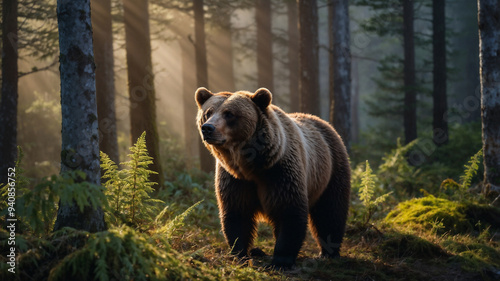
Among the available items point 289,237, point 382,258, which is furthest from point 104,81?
point 382,258

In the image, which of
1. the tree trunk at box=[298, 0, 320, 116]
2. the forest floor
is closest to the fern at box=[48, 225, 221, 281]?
the forest floor

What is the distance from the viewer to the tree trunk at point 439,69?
15953 millimetres

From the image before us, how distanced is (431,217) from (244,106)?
4.14m

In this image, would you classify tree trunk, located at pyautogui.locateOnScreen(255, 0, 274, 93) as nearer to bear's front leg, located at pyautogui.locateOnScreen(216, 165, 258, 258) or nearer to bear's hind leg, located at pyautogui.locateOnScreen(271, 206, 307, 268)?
bear's front leg, located at pyautogui.locateOnScreen(216, 165, 258, 258)

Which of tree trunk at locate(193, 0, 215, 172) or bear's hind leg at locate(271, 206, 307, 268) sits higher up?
tree trunk at locate(193, 0, 215, 172)

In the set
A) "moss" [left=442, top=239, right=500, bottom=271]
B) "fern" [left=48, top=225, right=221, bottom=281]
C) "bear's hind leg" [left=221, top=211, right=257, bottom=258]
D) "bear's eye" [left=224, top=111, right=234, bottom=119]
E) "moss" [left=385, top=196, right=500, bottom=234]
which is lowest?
"moss" [left=442, top=239, right=500, bottom=271]

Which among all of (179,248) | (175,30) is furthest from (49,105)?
(179,248)

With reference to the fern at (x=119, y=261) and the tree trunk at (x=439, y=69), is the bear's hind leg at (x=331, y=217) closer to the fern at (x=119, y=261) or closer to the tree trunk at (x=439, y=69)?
the fern at (x=119, y=261)

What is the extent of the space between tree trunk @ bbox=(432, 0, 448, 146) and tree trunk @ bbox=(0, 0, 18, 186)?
564 inches

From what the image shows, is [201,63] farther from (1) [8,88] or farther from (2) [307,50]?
(1) [8,88]

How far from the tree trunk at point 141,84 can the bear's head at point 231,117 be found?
3778 mm

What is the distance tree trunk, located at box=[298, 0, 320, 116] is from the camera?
13.2 meters

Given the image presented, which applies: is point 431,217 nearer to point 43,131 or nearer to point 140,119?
point 140,119

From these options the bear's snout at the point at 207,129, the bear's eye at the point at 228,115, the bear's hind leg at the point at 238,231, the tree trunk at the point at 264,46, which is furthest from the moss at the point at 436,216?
the tree trunk at the point at 264,46
